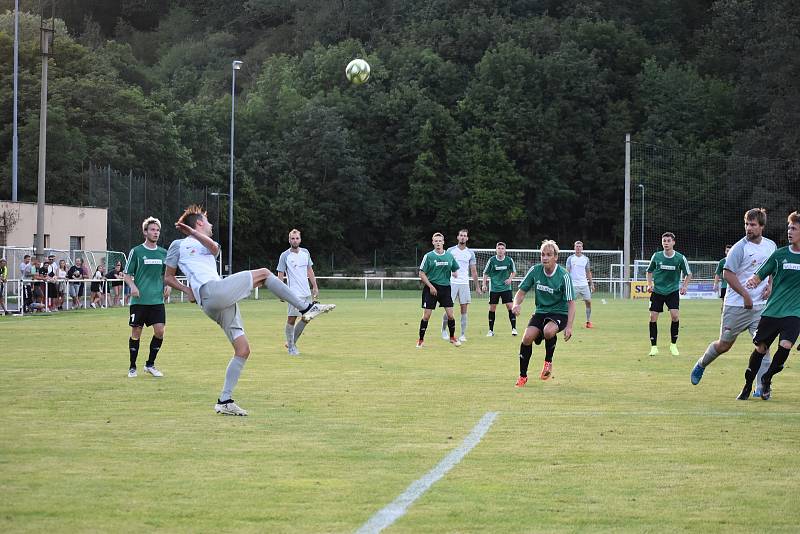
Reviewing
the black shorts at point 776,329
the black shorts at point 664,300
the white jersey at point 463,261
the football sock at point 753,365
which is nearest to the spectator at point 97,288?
the white jersey at point 463,261

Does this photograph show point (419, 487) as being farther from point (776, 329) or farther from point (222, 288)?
point (776, 329)

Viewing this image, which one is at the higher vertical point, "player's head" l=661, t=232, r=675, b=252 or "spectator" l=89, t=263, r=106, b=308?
"player's head" l=661, t=232, r=675, b=252

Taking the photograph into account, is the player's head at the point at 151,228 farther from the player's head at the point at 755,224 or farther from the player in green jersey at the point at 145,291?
the player's head at the point at 755,224

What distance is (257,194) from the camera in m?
78.4

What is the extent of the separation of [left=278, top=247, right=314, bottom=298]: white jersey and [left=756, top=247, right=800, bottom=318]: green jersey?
952 centimetres

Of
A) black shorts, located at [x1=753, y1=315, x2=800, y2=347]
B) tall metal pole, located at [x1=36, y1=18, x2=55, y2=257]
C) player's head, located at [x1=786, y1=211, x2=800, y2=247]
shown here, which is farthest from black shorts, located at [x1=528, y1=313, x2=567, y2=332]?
tall metal pole, located at [x1=36, y1=18, x2=55, y2=257]

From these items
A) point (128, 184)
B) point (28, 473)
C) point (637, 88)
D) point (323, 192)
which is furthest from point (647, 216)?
point (28, 473)

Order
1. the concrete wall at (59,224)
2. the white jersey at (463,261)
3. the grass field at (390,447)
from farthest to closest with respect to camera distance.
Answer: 1. the concrete wall at (59,224)
2. the white jersey at (463,261)
3. the grass field at (390,447)

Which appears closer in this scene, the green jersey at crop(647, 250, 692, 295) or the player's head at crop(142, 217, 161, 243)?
the player's head at crop(142, 217, 161, 243)

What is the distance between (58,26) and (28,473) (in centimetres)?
7340

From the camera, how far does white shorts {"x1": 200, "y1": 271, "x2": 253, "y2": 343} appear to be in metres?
11.1

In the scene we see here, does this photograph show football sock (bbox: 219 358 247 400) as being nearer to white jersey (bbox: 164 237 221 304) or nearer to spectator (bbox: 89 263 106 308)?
white jersey (bbox: 164 237 221 304)

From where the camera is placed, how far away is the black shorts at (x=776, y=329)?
12344 mm

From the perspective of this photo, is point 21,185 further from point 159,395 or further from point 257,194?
point 159,395
